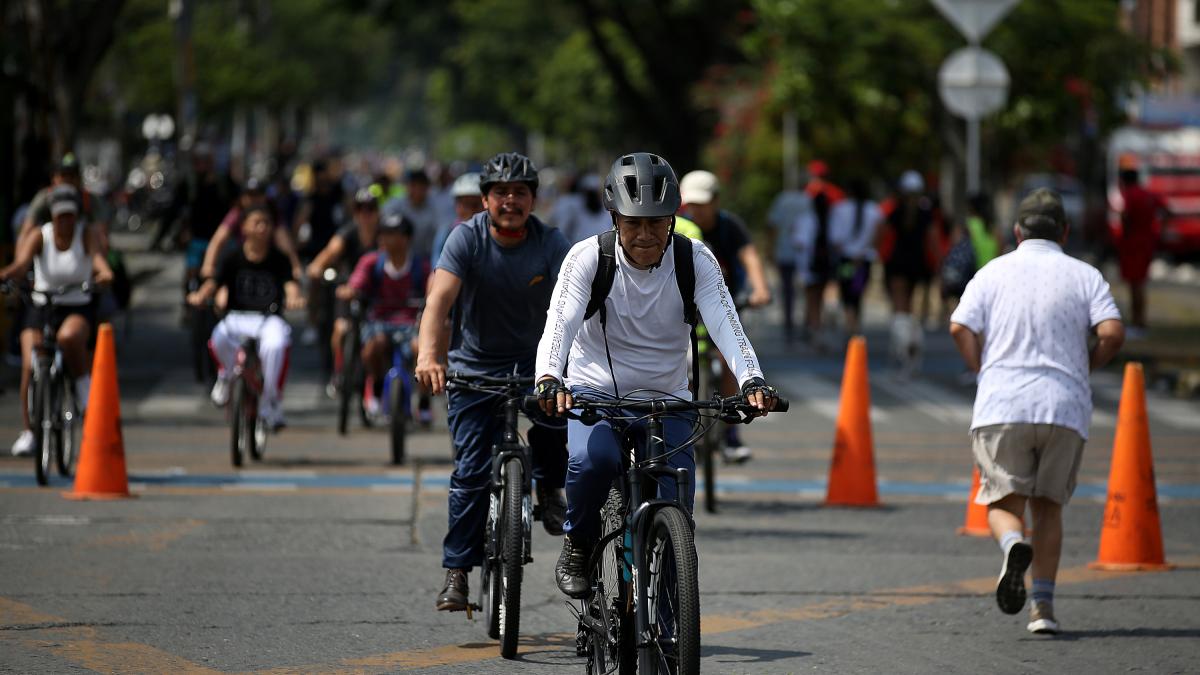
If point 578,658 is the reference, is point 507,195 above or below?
above

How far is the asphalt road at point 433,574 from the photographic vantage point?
301 inches

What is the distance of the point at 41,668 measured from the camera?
720cm

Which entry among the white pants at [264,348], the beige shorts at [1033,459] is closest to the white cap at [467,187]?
the white pants at [264,348]

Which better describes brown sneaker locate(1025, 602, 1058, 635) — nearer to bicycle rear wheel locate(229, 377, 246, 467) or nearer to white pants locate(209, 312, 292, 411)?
bicycle rear wheel locate(229, 377, 246, 467)

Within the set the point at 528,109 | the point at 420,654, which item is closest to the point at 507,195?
the point at 420,654

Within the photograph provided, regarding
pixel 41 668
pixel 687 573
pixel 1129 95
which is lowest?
pixel 41 668

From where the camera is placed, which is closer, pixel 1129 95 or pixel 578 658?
pixel 578 658

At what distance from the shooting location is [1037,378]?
26.5ft

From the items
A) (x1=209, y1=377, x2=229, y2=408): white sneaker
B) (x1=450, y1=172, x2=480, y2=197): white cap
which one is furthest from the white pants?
(x1=450, y1=172, x2=480, y2=197): white cap

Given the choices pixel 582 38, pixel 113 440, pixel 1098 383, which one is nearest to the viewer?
pixel 113 440

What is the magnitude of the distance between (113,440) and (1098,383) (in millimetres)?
11241

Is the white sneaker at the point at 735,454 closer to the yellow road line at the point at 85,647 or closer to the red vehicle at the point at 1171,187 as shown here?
the yellow road line at the point at 85,647

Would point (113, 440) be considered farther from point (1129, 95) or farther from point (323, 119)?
point (323, 119)

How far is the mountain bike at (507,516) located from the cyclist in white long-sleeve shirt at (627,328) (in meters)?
0.49
